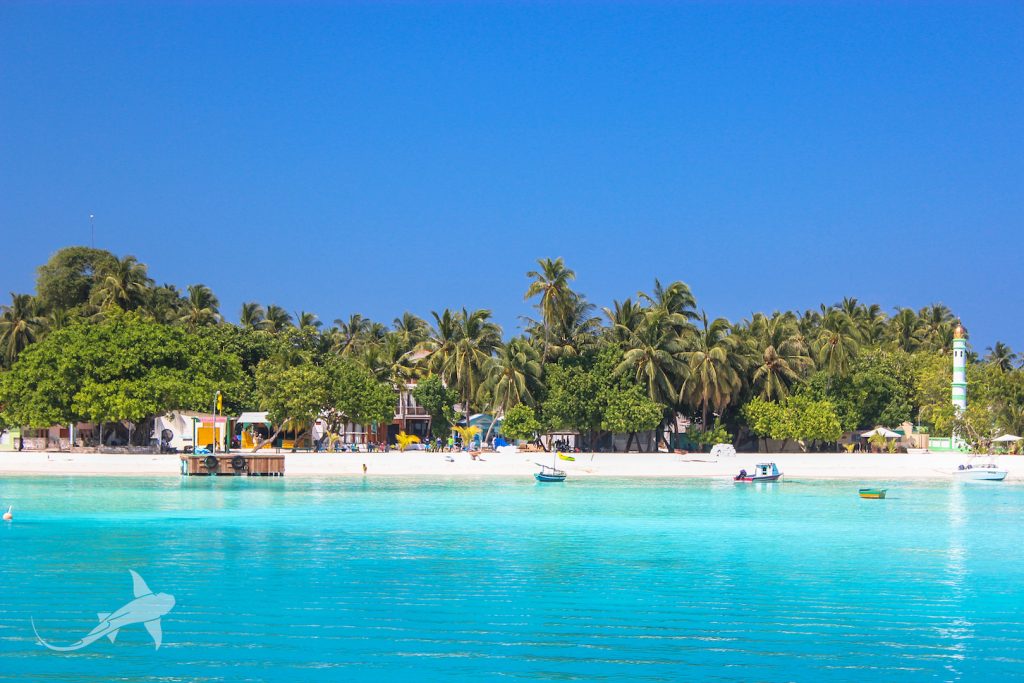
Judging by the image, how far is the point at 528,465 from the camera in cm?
6350

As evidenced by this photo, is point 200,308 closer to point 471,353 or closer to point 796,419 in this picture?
point 471,353

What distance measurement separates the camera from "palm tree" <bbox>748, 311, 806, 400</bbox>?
7238cm

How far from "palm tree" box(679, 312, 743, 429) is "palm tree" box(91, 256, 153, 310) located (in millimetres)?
40956

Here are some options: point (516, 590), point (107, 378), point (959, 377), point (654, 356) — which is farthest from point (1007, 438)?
point (516, 590)

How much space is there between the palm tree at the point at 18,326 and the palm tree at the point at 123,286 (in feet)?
17.0

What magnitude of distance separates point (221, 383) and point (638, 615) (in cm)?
4905

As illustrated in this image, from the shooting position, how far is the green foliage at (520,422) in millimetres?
67875

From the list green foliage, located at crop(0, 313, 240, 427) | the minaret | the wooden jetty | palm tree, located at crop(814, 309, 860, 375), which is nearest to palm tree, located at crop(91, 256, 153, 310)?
green foliage, located at crop(0, 313, 240, 427)

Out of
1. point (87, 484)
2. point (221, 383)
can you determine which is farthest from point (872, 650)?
point (221, 383)

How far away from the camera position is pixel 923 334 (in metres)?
96.4

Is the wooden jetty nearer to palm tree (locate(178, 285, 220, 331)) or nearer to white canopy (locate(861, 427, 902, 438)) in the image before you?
palm tree (locate(178, 285, 220, 331))

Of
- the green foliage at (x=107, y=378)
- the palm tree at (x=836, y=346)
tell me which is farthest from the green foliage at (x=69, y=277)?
the palm tree at (x=836, y=346)

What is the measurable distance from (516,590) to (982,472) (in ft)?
145

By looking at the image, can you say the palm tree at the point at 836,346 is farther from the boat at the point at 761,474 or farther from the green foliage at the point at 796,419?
the boat at the point at 761,474
